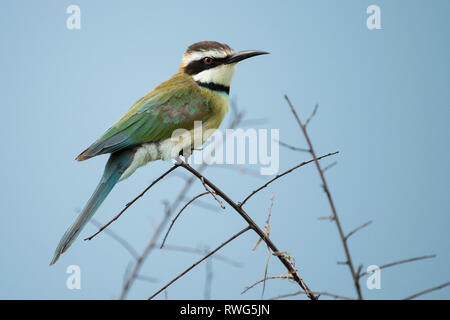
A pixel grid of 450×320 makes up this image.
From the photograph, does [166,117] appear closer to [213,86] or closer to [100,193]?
[213,86]

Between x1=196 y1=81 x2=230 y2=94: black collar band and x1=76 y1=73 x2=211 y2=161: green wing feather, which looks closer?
x1=76 y1=73 x2=211 y2=161: green wing feather

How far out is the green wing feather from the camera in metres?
2.95

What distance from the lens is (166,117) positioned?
10.6 feet

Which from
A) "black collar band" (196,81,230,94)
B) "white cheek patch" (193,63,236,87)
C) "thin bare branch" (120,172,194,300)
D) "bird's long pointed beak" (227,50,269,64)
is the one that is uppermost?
"bird's long pointed beak" (227,50,269,64)

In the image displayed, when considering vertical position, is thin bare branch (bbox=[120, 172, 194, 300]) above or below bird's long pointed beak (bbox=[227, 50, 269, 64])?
below

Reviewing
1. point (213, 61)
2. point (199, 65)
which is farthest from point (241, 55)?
point (199, 65)

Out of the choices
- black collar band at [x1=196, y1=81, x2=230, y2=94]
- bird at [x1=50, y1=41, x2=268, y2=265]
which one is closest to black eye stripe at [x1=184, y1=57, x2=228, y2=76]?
bird at [x1=50, y1=41, x2=268, y2=265]

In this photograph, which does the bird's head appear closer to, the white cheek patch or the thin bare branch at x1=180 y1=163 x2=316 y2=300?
the white cheek patch

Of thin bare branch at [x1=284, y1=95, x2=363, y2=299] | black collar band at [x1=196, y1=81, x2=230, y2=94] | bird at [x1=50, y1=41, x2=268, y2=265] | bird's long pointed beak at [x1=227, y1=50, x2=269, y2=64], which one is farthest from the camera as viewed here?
black collar band at [x1=196, y1=81, x2=230, y2=94]

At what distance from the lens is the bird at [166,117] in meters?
2.86

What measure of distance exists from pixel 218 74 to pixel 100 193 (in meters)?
1.22

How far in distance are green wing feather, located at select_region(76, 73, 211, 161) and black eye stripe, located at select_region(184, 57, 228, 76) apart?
7 cm

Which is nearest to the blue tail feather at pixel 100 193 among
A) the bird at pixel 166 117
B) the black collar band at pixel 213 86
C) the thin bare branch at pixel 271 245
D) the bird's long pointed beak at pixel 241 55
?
the bird at pixel 166 117
